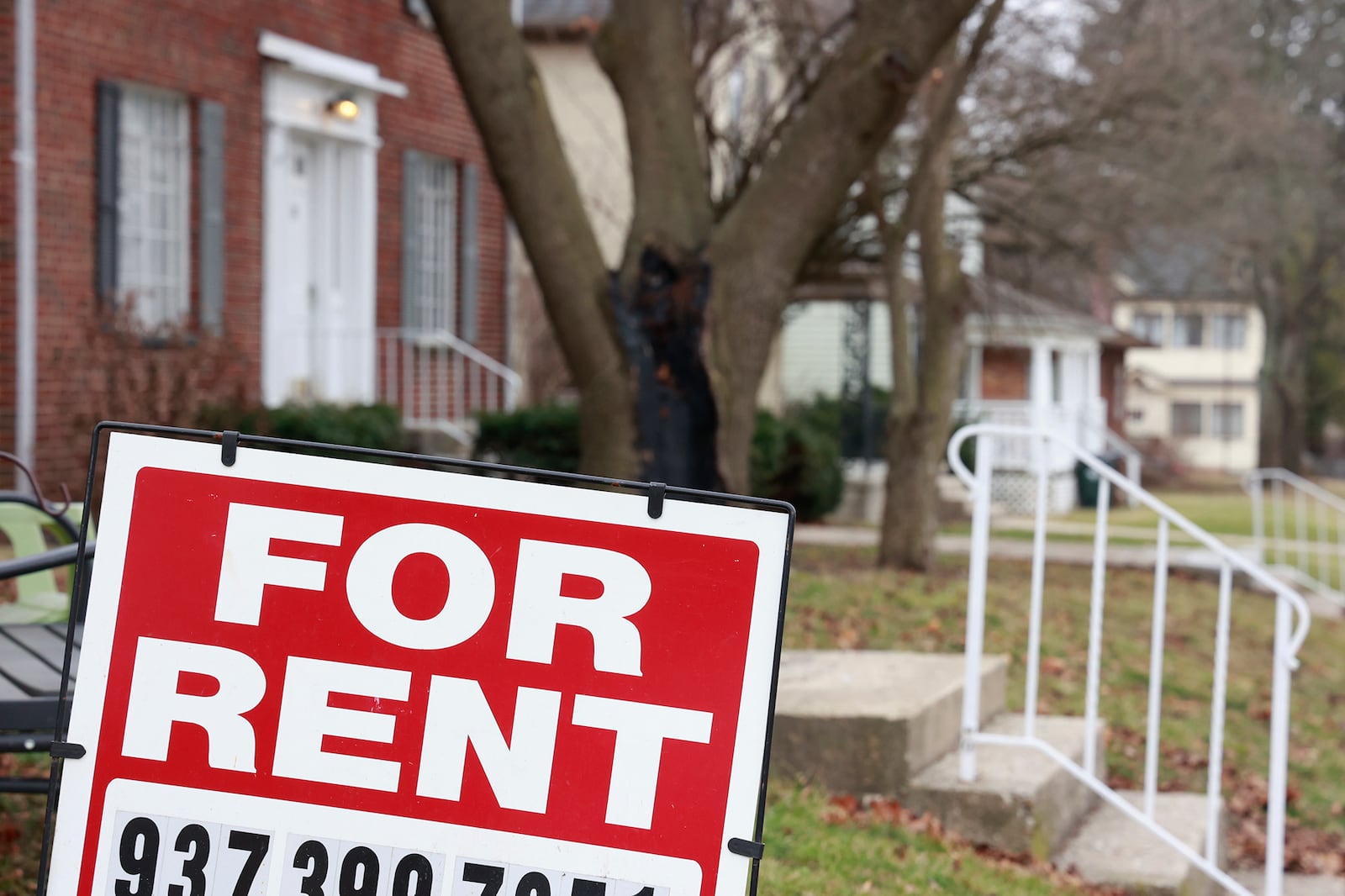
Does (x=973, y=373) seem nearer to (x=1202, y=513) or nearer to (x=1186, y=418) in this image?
(x=1202, y=513)

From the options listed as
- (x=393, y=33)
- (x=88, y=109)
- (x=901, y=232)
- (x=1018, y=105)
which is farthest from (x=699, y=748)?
(x=393, y=33)

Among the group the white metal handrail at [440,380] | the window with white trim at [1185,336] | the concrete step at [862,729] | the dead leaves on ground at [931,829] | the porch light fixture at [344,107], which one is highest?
the window with white trim at [1185,336]

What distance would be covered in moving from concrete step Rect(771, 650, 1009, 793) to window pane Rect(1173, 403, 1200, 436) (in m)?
63.1

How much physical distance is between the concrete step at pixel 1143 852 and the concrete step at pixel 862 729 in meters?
0.59

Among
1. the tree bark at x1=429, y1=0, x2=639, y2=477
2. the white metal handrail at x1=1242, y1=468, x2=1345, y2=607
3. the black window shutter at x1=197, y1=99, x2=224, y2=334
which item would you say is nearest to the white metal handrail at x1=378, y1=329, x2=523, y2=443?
the black window shutter at x1=197, y1=99, x2=224, y2=334

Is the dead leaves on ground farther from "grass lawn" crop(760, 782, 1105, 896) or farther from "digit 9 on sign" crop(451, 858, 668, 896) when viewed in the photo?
"digit 9 on sign" crop(451, 858, 668, 896)

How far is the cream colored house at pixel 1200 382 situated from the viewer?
2515 inches

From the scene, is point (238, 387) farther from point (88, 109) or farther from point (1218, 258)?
point (1218, 258)

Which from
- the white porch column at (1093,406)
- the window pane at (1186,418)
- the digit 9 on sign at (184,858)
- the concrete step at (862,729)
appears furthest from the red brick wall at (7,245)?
the window pane at (1186,418)

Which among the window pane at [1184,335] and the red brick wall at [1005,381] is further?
the window pane at [1184,335]

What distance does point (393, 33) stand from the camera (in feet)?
50.1

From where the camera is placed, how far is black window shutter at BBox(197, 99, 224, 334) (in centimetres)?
1249

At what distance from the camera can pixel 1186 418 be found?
66.6 m

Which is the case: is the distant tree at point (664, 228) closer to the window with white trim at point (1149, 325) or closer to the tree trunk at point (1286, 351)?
the tree trunk at point (1286, 351)
